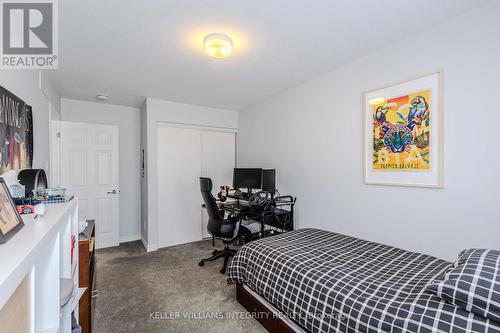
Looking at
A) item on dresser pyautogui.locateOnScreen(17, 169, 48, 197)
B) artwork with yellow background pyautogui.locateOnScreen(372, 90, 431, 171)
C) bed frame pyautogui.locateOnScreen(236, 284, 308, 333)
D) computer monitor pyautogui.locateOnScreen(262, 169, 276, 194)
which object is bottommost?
bed frame pyautogui.locateOnScreen(236, 284, 308, 333)

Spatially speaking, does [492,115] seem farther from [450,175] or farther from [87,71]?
[87,71]

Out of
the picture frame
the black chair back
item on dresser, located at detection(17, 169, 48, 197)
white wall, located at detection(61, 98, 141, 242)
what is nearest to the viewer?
the picture frame

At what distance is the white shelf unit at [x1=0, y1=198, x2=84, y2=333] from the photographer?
0.53 meters

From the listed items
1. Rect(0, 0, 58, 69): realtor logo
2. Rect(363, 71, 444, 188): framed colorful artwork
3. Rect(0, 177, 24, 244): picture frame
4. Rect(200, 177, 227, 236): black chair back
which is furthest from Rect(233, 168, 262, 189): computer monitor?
Rect(0, 177, 24, 244): picture frame

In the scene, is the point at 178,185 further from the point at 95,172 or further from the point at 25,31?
the point at 25,31

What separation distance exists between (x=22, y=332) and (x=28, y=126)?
201 cm

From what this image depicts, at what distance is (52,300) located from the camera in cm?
90

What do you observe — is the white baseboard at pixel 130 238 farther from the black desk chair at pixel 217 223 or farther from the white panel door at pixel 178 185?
the black desk chair at pixel 217 223

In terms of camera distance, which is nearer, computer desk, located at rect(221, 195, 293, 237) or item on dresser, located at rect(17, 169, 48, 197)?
item on dresser, located at rect(17, 169, 48, 197)

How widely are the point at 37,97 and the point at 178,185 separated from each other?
2.14m

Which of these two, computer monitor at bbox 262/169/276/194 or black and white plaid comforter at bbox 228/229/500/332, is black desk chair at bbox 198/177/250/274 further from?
black and white plaid comforter at bbox 228/229/500/332

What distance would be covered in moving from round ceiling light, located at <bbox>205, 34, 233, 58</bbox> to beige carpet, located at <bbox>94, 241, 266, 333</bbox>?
232 cm

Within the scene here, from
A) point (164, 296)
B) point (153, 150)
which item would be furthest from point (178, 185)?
point (164, 296)

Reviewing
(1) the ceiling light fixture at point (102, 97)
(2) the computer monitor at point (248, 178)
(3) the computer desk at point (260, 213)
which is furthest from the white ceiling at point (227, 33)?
(3) the computer desk at point (260, 213)
